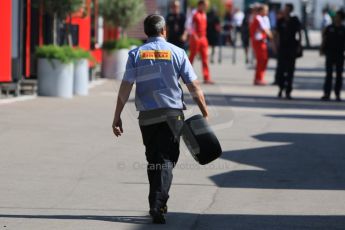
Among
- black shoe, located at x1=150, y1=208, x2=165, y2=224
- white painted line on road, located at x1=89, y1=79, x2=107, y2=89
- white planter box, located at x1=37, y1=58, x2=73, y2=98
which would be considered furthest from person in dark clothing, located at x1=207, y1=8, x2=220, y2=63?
black shoe, located at x1=150, y1=208, x2=165, y2=224

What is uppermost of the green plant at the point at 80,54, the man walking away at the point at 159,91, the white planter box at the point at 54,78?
the man walking away at the point at 159,91

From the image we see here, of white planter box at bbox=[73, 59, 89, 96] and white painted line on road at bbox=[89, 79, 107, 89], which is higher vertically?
white planter box at bbox=[73, 59, 89, 96]

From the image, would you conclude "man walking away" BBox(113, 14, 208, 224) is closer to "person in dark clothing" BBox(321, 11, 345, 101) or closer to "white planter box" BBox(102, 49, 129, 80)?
"person in dark clothing" BBox(321, 11, 345, 101)

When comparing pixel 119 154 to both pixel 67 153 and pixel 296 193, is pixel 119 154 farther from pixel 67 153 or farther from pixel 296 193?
pixel 296 193

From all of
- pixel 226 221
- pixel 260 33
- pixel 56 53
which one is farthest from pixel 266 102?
pixel 226 221

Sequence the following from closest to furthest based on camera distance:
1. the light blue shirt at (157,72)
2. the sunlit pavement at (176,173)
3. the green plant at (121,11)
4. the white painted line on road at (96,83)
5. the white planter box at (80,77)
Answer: the light blue shirt at (157,72) → the sunlit pavement at (176,173) → the white planter box at (80,77) → the white painted line on road at (96,83) → the green plant at (121,11)

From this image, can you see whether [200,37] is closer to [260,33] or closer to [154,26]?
[260,33]

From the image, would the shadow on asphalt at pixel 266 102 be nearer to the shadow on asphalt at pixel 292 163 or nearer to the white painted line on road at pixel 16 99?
the white painted line on road at pixel 16 99

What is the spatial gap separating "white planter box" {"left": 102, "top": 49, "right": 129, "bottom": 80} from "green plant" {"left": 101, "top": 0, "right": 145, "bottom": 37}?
89 centimetres

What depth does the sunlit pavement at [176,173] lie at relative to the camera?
9312mm

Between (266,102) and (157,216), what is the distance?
14.0 meters

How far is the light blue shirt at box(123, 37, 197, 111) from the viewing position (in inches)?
361

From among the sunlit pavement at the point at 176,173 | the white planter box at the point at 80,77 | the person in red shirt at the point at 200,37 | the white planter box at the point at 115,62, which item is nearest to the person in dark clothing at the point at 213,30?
the person in red shirt at the point at 200,37

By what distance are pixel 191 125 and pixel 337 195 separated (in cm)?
225
